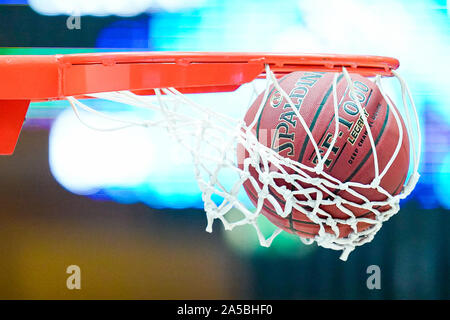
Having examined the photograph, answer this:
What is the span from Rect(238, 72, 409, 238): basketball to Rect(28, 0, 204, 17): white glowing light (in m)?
1.41

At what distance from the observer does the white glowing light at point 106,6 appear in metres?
2.33

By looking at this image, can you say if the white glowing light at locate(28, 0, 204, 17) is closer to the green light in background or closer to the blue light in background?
the blue light in background

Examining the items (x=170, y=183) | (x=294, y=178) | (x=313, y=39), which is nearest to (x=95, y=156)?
(x=170, y=183)

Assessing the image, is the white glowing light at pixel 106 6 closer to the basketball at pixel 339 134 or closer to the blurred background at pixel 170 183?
the blurred background at pixel 170 183

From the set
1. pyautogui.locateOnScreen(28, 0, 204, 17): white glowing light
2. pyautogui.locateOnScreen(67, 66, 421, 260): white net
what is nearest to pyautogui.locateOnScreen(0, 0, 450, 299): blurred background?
pyautogui.locateOnScreen(28, 0, 204, 17): white glowing light

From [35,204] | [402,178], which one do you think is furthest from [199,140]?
[35,204]

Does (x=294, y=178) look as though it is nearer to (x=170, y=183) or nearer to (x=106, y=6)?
(x=170, y=183)

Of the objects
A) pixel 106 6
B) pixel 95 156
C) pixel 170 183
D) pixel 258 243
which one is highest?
pixel 106 6

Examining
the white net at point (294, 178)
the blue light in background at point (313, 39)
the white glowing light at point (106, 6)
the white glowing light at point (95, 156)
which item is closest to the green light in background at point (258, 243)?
the blue light in background at point (313, 39)

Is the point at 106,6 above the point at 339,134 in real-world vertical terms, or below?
above

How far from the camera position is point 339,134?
0.97 metres

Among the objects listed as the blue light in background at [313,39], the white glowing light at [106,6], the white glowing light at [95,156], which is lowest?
the white glowing light at [95,156]

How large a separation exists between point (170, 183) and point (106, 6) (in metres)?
0.78
